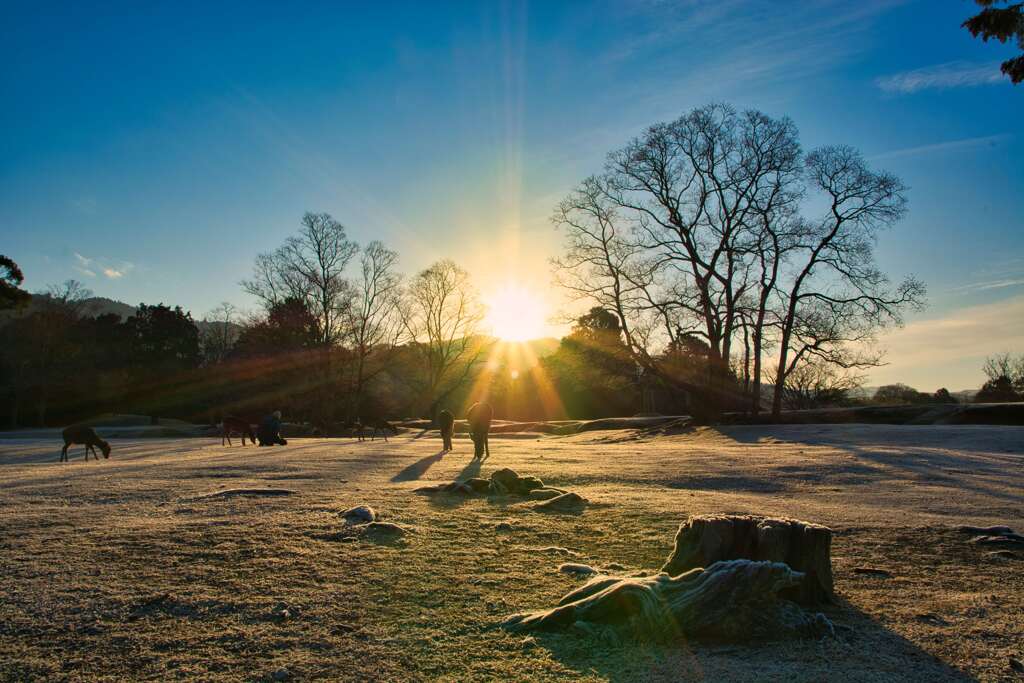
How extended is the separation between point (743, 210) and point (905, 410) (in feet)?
35.7

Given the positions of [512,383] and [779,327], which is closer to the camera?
[779,327]

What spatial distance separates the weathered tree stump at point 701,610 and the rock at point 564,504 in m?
3.36

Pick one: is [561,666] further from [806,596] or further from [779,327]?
[779,327]

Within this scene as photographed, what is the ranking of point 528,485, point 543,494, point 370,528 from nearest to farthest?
1. point 370,528
2. point 543,494
3. point 528,485

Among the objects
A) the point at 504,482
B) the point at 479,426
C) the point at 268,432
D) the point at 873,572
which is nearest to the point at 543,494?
the point at 504,482

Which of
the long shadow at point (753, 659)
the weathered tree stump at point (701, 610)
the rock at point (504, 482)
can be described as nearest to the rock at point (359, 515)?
the rock at point (504, 482)

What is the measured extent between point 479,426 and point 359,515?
8.63 metres

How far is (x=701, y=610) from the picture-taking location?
11.1ft

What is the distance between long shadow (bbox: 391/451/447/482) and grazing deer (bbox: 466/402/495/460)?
3.30 ft

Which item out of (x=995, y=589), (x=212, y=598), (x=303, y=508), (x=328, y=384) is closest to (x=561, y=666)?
(x=212, y=598)

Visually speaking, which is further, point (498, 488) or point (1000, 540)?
point (498, 488)

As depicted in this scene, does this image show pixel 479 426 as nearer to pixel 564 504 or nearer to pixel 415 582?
pixel 564 504

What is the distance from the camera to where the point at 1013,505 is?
7148 millimetres

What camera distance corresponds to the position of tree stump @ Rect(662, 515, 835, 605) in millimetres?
3891
